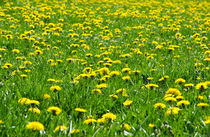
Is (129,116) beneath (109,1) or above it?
beneath

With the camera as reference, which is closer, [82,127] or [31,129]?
[31,129]

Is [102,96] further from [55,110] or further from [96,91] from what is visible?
[55,110]

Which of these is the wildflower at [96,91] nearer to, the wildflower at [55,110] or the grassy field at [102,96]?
the grassy field at [102,96]

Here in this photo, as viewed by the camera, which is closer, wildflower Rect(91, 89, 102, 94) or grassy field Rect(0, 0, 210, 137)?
grassy field Rect(0, 0, 210, 137)

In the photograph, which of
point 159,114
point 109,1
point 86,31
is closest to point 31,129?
point 159,114

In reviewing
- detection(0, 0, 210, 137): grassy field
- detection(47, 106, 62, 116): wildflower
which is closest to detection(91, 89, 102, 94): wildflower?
detection(0, 0, 210, 137): grassy field

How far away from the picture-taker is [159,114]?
2188 millimetres

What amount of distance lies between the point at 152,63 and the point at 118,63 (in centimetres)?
62

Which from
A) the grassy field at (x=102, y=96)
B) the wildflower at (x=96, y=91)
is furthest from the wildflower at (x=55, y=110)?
the wildflower at (x=96, y=91)

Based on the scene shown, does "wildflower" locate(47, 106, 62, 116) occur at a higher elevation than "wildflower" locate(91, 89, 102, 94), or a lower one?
higher

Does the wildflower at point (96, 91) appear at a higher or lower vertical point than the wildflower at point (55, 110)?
lower

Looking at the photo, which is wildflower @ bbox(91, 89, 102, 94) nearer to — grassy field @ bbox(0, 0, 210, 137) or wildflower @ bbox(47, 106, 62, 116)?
grassy field @ bbox(0, 0, 210, 137)

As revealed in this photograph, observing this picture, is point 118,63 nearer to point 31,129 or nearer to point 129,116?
point 129,116

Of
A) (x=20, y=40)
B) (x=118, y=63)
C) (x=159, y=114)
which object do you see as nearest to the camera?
(x=159, y=114)
